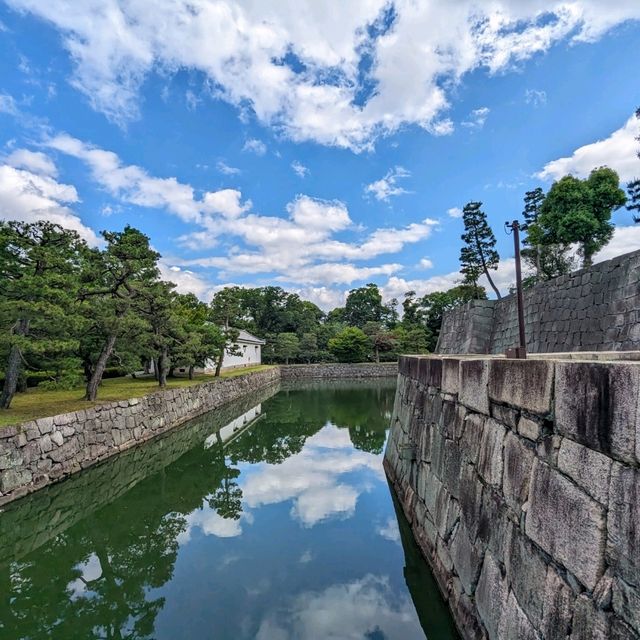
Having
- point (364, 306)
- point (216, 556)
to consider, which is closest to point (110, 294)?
point (216, 556)

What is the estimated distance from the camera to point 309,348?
38.3 meters

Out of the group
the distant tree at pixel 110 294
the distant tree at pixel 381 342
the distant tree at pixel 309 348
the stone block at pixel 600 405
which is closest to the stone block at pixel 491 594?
the stone block at pixel 600 405

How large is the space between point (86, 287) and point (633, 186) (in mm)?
15008

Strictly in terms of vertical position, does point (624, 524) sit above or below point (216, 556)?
above

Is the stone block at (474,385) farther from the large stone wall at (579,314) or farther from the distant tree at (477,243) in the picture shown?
the distant tree at (477,243)

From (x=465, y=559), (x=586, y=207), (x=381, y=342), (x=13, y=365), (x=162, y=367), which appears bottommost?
(x=465, y=559)

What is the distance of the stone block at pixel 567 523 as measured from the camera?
1494 millimetres

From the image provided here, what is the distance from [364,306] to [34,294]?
44.7m

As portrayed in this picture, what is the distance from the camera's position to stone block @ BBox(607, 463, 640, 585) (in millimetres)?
1307

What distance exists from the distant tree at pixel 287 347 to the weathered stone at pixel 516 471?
35.0 m

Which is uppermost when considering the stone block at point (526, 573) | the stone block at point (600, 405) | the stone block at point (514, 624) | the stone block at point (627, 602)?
the stone block at point (600, 405)

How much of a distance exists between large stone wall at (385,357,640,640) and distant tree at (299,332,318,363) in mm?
34362

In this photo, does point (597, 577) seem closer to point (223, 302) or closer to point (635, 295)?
point (635, 295)

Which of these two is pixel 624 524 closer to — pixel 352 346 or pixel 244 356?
pixel 244 356
